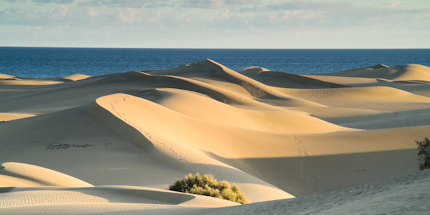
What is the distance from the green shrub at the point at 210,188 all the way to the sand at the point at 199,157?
0.54 m

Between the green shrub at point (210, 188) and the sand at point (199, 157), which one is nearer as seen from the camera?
the sand at point (199, 157)

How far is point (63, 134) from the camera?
1471cm

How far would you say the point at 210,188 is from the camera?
30.7 ft

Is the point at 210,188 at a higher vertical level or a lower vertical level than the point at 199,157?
higher

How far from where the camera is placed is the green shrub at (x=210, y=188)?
30.2 feet

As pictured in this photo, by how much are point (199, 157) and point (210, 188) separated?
3542mm

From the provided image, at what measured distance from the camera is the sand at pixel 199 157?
6.53 m

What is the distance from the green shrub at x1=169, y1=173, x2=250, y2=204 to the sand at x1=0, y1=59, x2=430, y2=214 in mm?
538

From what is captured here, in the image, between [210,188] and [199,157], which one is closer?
[210,188]

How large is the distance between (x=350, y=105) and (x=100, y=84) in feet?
51.1

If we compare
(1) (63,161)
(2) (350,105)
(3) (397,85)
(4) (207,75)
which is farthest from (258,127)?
(3) (397,85)

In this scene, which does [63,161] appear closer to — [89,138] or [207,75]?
[89,138]

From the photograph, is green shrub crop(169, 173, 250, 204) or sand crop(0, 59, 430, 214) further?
green shrub crop(169, 173, 250, 204)

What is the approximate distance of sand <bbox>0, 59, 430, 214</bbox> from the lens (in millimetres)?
6527
